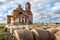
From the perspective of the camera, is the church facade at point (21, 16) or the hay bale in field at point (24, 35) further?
the church facade at point (21, 16)

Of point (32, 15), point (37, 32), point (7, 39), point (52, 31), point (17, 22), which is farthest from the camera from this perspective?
point (32, 15)

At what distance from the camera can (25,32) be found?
1164 centimetres

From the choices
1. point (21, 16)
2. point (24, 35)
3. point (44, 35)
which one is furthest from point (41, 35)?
point (21, 16)

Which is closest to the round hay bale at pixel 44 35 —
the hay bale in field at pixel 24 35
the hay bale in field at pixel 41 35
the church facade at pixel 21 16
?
the hay bale in field at pixel 41 35

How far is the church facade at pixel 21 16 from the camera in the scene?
4588cm

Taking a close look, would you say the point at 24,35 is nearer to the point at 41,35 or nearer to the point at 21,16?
the point at 41,35

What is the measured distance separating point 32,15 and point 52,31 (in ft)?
117

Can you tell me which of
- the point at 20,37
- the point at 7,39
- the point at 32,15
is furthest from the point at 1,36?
the point at 32,15

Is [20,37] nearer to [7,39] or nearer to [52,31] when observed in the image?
[7,39]

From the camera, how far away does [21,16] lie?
46.7m

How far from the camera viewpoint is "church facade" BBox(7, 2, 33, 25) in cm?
4588

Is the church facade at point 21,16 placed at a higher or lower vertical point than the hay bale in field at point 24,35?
higher

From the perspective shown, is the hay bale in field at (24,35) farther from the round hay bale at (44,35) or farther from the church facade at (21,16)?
the church facade at (21,16)

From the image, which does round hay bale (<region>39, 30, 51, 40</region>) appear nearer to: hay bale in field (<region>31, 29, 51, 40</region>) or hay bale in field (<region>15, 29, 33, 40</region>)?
hay bale in field (<region>31, 29, 51, 40</region>)
